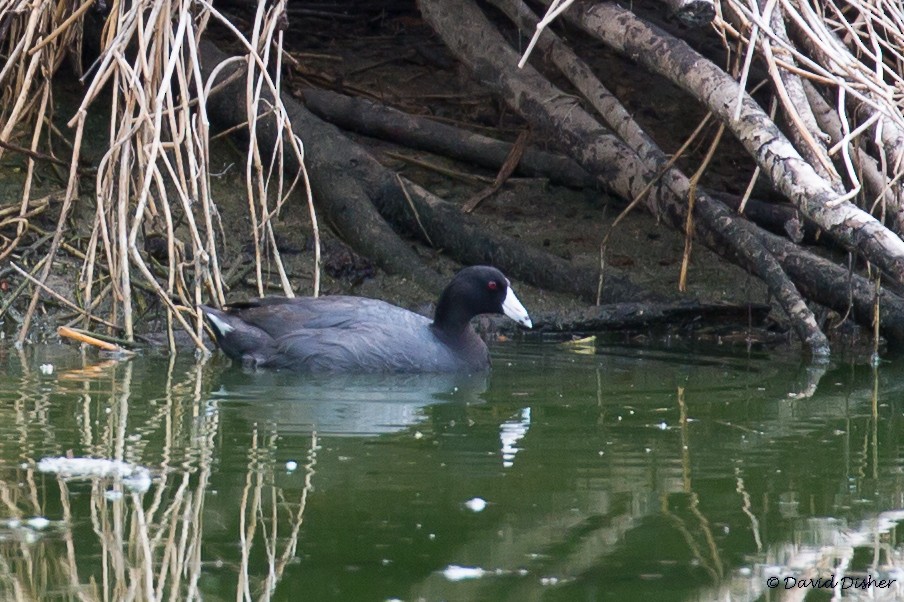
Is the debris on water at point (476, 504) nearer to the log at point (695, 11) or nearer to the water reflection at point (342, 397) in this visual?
the water reflection at point (342, 397)

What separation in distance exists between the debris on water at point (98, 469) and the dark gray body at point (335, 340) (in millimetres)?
2505

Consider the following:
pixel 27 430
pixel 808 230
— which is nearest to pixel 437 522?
pixel 27 430

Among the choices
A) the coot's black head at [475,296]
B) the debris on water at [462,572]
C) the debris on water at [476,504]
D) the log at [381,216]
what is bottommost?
the debris on water at [462,572]

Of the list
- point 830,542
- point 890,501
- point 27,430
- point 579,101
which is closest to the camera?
point 830,542

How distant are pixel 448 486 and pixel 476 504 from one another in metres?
0.27

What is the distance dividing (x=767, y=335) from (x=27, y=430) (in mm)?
4448

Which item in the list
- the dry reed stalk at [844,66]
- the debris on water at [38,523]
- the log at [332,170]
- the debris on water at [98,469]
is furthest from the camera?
the log at [332,170]

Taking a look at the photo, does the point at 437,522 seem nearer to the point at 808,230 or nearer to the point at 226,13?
the point at 808,230

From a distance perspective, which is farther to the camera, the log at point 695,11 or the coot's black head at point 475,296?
the coot's black head at point 475,296

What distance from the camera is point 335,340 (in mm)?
7086

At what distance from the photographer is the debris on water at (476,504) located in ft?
13.7

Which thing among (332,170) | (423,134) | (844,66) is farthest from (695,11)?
(423,134)

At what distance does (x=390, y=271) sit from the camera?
8867mm

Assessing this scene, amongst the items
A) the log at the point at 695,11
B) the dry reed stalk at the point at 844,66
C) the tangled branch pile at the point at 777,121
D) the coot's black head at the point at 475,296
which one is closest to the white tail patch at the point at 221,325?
the coot's black head at the point at 475,296
